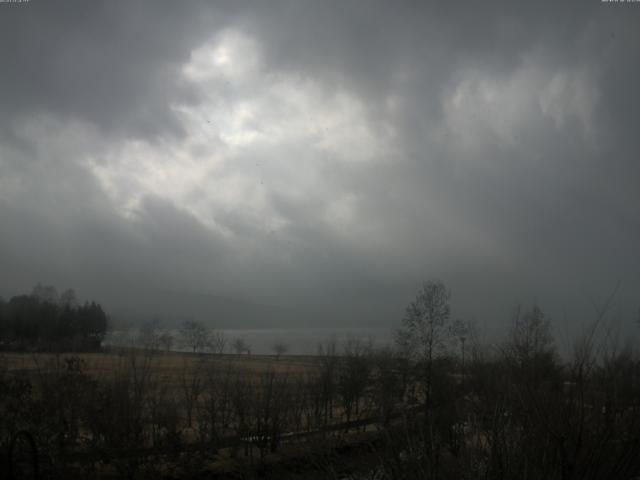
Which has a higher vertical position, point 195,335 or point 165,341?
point 165,341

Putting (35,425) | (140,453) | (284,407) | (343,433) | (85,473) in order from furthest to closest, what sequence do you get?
(343,433)
(284,407)
(140,453)
(85,473)
(35,425)

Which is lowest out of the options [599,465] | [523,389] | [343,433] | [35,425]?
[343,433]

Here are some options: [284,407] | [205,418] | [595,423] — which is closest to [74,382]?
[205,418]

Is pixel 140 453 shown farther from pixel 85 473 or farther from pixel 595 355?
pixel 595 355

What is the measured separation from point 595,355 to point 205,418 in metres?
24.6

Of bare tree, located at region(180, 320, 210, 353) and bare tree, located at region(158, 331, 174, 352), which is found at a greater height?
bare tree, located at region(158, 331, 174, 352)

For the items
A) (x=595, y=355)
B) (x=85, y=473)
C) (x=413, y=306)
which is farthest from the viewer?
(x=413, y=306)

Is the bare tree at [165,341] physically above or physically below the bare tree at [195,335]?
above

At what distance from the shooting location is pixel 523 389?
9148 mm

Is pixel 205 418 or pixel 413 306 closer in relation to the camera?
pixel 205 418

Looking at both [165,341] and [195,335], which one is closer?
[165,341]

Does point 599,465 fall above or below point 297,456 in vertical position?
A: above

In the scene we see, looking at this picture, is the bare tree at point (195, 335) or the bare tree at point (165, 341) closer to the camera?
the bare tree at point (165, 341)

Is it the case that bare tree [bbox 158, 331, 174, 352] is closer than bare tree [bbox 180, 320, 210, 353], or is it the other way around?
bare tree [bbox 158, 331, 174, 352]
